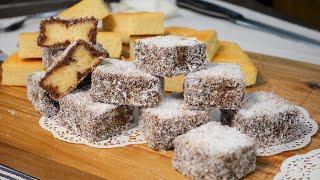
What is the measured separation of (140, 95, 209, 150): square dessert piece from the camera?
5.18 ft

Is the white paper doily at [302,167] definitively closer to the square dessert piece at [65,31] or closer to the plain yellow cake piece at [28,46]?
the square dessert piece at [65,31]

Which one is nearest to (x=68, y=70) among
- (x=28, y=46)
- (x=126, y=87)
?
(x=126, y=87)

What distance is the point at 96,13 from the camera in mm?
2291

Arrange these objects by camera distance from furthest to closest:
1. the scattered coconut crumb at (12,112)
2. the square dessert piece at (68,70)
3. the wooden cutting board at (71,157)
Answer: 1. the scattered coconut crumb at (12,112)
2. the square dessert piece at (68,70)
3. the wooden cutting board at (71,157)

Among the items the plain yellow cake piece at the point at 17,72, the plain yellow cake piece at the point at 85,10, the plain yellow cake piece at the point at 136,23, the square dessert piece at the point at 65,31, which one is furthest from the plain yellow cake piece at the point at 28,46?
the plain yellow cake piece at the point at 136,23

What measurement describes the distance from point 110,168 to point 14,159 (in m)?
0.33

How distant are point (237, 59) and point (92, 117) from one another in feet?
2.80

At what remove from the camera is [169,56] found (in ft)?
5.48

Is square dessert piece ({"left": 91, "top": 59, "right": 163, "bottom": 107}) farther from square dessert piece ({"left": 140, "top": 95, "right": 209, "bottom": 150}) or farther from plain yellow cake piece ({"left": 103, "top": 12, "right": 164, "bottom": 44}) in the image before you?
plain yellow cake piece ({"left": 103, "top": 12, "right": 164, "bottom": 44})

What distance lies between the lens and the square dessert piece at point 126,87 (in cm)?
166

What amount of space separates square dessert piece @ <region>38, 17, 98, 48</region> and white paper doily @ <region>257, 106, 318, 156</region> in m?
0.77

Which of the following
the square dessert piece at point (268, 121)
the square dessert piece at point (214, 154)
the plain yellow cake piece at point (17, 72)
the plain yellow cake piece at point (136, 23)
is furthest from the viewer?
the plain yellow cake piece at point (136, 23)

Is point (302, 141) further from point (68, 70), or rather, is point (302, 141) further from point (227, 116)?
point (68, 70)

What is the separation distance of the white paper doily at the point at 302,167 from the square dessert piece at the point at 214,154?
0.31 ft
